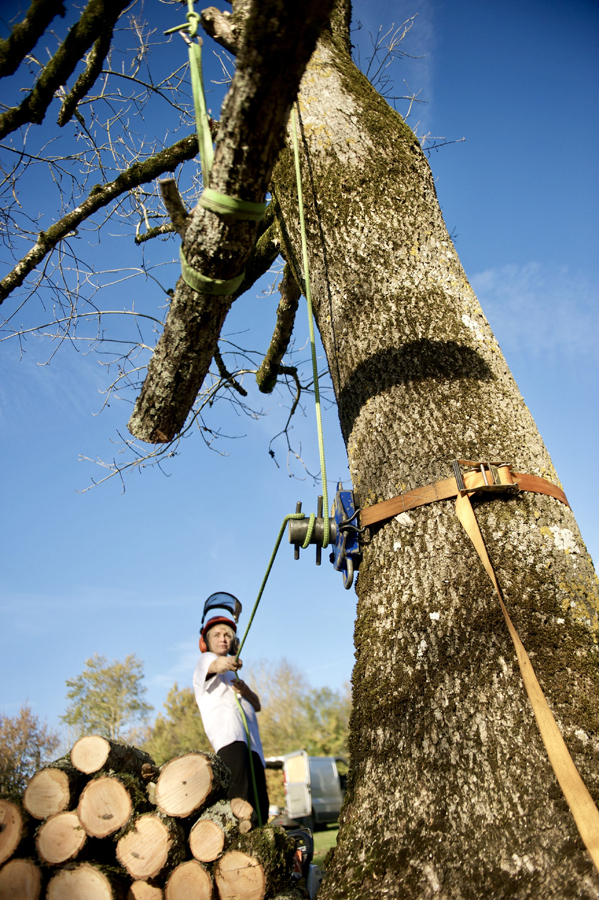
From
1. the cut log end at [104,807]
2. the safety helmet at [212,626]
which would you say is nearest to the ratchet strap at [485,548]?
the cut log end at [104,807]

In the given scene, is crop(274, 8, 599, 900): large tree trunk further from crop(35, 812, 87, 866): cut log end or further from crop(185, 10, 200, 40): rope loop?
crop(35, 812, 87, 866): cut log end

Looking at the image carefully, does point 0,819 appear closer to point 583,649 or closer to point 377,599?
point 377,599

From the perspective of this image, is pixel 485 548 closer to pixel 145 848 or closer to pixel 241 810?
pixel 241 810

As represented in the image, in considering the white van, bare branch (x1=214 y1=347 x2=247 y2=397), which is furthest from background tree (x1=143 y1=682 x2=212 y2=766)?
bare branch (x1=214 y1=347 x2=247 y2=397)

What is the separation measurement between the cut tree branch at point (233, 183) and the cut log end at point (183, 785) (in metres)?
1.57

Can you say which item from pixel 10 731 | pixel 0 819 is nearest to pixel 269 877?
pixel 0 819

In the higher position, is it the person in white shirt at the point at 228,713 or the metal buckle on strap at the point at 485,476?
the metal buckle on strap at the point at 485,476

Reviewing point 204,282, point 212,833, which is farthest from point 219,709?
point 204,282

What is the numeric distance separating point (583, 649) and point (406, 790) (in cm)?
67

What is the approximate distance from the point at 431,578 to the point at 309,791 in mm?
14444

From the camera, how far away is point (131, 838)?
229 cm

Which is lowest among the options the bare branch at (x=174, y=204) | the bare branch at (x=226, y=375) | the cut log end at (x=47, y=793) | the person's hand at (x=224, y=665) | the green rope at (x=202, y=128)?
the cut log end at (x=47, y=793)

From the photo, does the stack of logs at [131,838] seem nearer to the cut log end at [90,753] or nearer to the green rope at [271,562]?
the cut log end at [90,753]

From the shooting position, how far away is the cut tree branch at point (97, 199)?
137 inches
